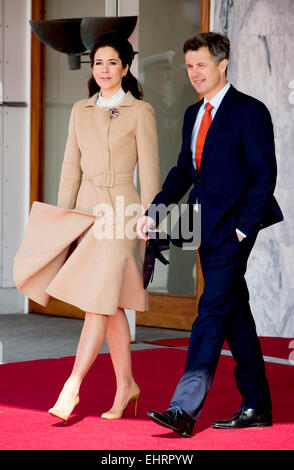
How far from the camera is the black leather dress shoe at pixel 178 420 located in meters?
3.59

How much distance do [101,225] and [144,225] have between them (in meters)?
0.25

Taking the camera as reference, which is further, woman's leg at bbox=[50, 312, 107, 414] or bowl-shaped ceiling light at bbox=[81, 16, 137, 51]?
bowl-shaped ceiling light at bbox=[81, 16, 137, 51]

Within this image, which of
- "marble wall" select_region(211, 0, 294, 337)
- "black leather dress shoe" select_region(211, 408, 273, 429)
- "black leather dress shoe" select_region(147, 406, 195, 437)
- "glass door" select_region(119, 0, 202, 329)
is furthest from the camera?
"glass door" select_region(119, 0, 202, 329)

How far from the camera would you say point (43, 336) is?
7059 mm

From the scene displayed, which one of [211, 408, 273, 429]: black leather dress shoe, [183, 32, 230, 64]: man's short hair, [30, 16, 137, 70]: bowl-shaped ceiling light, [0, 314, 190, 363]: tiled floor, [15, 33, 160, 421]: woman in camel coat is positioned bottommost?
[0, 314, 190, 363]: tiled floor

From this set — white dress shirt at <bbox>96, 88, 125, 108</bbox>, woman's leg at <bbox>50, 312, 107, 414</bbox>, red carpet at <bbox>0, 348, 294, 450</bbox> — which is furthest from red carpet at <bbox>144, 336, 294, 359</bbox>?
white dress shirt at <bbox>96, 88, 125, 108</bbox>

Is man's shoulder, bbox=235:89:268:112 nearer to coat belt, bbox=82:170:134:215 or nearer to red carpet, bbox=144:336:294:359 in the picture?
coat belt, bbox=82:170:134:215

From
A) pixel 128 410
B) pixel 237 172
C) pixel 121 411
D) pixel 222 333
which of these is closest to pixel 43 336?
pixel 128 410

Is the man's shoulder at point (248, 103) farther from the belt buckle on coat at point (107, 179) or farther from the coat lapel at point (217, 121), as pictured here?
the belt buckle on coat at point (107, 179)

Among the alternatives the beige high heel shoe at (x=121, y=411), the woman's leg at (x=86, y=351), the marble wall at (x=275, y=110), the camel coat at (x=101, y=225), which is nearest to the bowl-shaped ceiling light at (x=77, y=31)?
the marble wall at (x=275, y=110)

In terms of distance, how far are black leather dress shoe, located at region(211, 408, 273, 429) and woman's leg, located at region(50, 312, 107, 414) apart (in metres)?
0.58

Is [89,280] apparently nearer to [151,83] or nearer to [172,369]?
[172,369]

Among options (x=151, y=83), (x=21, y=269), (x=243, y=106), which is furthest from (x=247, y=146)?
(x=151, y=83)

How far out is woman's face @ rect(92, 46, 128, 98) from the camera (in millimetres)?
4238
